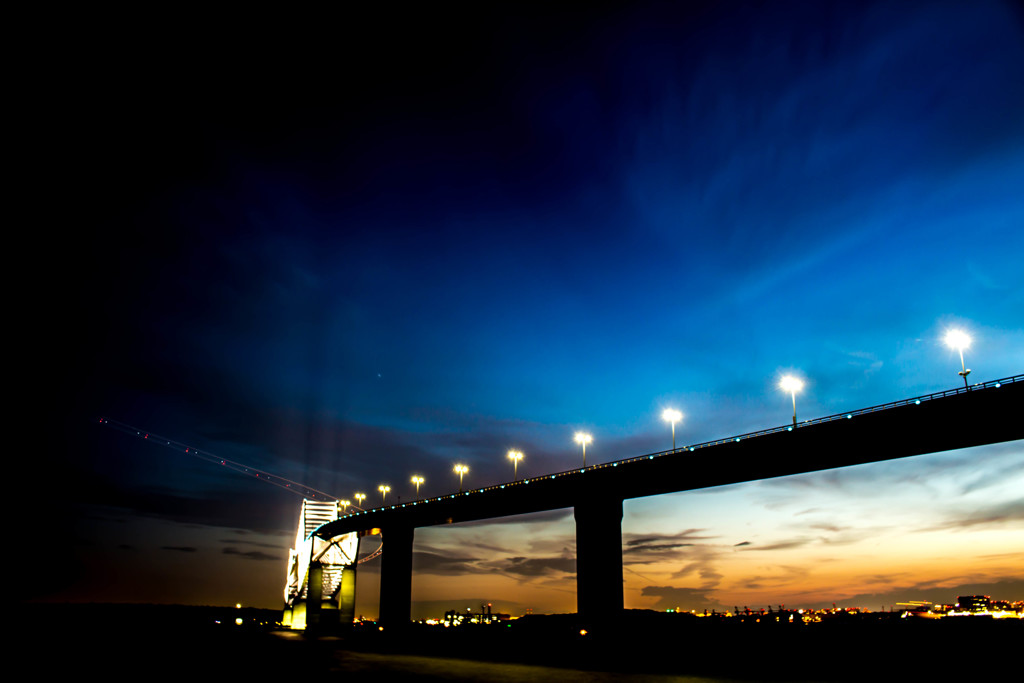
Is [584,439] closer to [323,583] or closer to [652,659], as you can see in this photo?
[652,659]

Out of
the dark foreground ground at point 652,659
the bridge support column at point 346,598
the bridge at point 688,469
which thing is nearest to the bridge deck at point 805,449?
the bridge at point 688,469

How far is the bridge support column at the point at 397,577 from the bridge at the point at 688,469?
0.17 metres

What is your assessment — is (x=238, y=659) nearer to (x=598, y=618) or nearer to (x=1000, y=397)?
(x=598, y=618)

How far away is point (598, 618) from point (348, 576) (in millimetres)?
101807

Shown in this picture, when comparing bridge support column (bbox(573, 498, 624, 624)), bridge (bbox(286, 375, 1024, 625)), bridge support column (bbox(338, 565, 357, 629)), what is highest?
bridge (bbox(286, 375, 1024, 625))

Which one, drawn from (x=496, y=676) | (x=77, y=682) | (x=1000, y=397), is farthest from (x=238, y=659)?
(x=1000, y=397)

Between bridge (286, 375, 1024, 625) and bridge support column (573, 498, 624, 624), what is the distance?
0.11 meters

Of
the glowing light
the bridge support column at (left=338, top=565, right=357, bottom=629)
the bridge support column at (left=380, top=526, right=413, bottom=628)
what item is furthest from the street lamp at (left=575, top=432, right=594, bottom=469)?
the bridge support column at (left=338, top=565, right=357, bottom=629)

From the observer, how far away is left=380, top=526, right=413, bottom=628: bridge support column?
106000 millimetres

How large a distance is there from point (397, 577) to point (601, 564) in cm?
5444

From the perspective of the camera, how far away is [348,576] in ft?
494

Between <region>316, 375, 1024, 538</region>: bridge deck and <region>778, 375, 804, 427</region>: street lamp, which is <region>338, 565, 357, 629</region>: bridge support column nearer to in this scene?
<region>316, 375, 1024, 538</region>: bridge deck

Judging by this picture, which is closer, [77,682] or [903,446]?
[77,682]

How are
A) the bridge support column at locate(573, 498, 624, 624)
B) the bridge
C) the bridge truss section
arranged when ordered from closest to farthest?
the bridge
the bridge support column at locate(573, 498, 624, 624)
the bridge truss section
